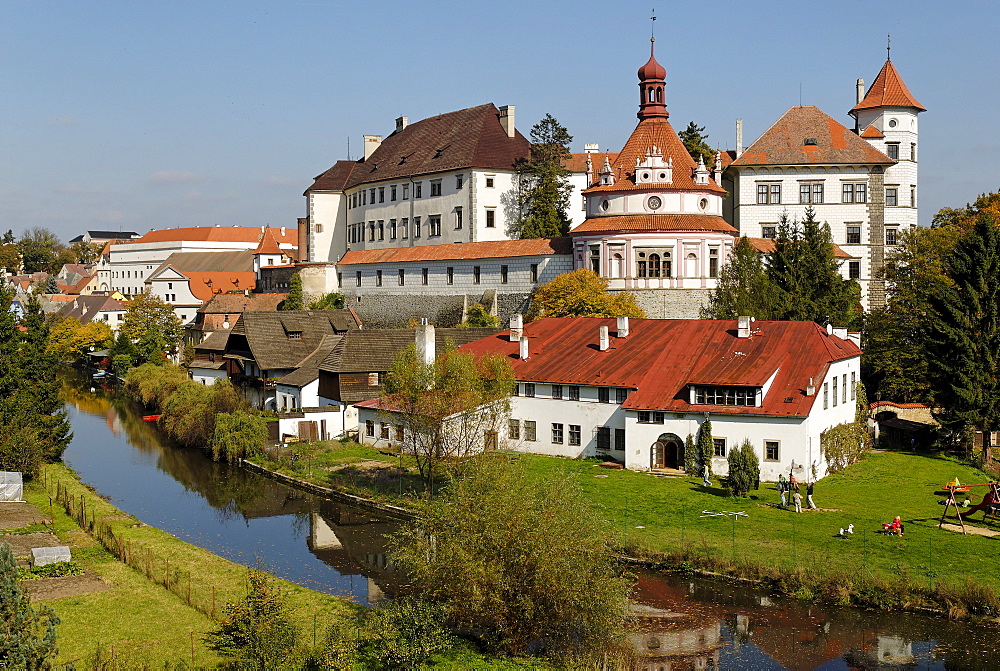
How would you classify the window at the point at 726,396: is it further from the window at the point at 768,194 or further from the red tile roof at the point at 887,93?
the red tile roof at the point at 887,93

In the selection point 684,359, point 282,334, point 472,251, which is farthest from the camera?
point 472,251

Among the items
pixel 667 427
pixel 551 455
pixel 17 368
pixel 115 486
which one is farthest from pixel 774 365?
pixel 17 368

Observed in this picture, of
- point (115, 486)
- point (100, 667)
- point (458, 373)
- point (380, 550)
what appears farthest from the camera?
point (115, 486)

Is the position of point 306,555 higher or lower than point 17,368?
lower

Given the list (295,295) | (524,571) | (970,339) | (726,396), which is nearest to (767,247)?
(970,339)

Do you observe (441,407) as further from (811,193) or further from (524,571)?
(811,193)

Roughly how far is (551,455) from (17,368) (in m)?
20.1

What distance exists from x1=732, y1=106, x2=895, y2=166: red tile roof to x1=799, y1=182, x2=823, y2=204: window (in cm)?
147

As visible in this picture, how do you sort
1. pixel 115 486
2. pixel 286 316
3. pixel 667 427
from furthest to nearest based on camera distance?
pixel 286 316 → pixel 115 486 → pixel 667 427

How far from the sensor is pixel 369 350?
4547 cm

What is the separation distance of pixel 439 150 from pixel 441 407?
148ft

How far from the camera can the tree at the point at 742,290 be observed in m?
48.3

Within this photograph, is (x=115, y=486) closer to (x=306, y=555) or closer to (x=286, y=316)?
(x=306, y=555)

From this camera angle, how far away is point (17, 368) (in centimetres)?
3875
